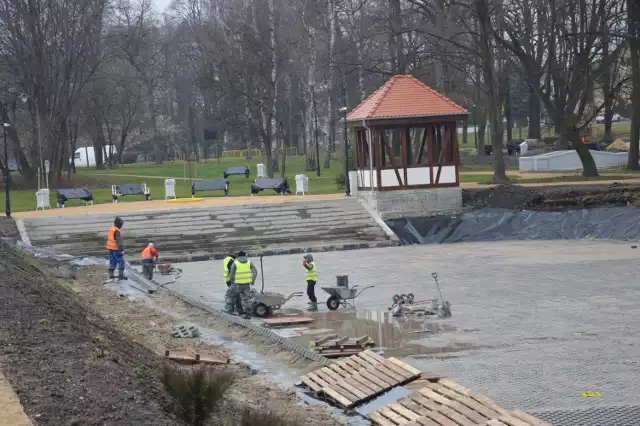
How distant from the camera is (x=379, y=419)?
12.3m

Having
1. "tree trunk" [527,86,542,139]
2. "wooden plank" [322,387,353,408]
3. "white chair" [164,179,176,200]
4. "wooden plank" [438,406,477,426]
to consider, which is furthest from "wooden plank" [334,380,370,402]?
"tree trunk" [527,86,542,139]

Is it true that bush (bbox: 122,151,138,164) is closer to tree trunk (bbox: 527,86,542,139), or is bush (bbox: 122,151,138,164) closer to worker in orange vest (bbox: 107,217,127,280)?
tree trunk (bbox: 527,86,542,139)

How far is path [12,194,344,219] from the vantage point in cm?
3900

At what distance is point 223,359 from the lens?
16.5 meters

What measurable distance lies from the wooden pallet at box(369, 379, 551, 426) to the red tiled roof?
26.4 m

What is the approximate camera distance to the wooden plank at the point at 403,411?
11859 mm

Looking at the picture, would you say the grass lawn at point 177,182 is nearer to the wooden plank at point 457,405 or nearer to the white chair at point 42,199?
the white chair at point 42,199

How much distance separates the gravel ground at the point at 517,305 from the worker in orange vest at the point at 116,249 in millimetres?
1724

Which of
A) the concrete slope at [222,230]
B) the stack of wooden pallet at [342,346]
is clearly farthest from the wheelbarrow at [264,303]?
the concrete slope at [222,230]

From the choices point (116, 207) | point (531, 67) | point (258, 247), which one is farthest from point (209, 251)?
point (531, 67)

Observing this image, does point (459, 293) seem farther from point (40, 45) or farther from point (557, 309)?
point (40, 45)

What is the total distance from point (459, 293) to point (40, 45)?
38.4 metres

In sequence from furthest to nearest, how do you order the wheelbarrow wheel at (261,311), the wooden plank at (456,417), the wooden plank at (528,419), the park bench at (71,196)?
the park bench at (71,196) → the wheelbarrow wheel at (261,311) → the wooden plank at (456,417) → the wooden plank at (528,419)

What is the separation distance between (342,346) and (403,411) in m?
4.64
